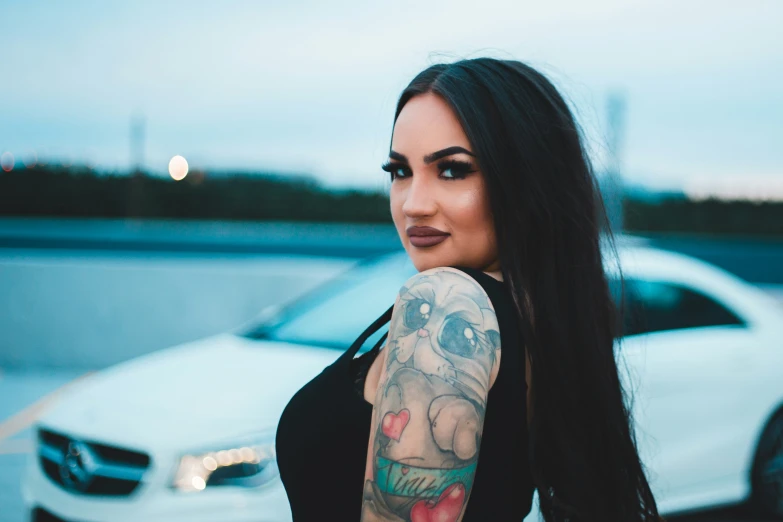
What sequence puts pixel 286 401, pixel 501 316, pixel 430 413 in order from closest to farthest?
pixel 430 413
pixel 501 316
pixel 286 401

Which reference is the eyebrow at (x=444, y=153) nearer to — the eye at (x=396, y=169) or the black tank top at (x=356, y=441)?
the eye at (x=396, y=169)

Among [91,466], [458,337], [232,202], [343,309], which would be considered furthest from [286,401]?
[232,202]

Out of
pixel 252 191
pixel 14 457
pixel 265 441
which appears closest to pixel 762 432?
pixel 265 441

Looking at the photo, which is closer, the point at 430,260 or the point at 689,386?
the point at 430,260

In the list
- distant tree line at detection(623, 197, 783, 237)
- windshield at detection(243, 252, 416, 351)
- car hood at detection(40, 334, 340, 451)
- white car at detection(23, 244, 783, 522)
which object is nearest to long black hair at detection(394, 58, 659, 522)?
white car at detection(23, 244, 783, 522)

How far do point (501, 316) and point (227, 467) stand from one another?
1811 mm

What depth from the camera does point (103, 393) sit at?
3.14 m

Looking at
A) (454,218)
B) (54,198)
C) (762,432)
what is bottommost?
(54,198)

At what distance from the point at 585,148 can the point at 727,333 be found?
10.1 feet

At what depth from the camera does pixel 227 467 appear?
2.61 meters

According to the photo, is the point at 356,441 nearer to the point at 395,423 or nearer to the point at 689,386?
the point at 395,423

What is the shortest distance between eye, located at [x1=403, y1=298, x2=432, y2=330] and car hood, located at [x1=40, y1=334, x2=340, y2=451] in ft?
5.83

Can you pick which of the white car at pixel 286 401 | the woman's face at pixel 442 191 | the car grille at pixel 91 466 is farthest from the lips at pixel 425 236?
the car grille at pixel 91 466

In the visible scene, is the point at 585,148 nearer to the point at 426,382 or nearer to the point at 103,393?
the point at 426,382
